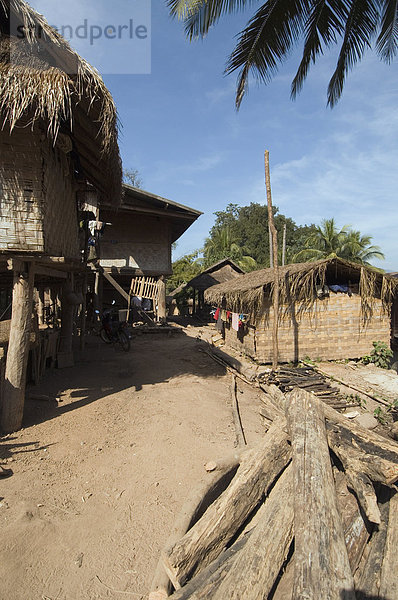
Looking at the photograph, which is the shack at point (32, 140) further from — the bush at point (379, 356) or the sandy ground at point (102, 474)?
the bush at point (379, 356)

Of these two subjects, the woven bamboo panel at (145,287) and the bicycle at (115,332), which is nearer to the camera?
the bicycle at (115,332)

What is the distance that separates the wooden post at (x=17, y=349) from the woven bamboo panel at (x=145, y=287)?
9.53 meters

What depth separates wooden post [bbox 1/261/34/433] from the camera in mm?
4969

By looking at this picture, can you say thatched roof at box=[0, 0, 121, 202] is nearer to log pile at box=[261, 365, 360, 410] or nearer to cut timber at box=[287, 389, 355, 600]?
cut timber at box=[287, 389, 355, 600]

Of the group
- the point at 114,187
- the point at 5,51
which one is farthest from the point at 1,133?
the point at 114,187

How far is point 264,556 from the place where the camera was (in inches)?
98.8

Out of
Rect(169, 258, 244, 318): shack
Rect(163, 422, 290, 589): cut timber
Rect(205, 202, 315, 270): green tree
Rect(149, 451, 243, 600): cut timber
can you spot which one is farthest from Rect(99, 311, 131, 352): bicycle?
Rect(205, 202, 315, 270): green tree

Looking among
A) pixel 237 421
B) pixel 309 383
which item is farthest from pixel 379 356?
pixel 237 421

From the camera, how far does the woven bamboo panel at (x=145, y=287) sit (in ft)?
48.8

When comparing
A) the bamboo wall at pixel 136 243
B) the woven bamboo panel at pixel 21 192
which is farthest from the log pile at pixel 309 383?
the bamboo wall at pixel 136 243

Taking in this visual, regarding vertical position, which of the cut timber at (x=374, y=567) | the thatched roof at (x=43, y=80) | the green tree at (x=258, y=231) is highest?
the green tree at (x=258, y=231)

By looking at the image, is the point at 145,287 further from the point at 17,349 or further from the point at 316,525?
the point at 316,525

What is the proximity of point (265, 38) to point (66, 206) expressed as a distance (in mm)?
5376

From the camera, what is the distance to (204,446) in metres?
5.01
